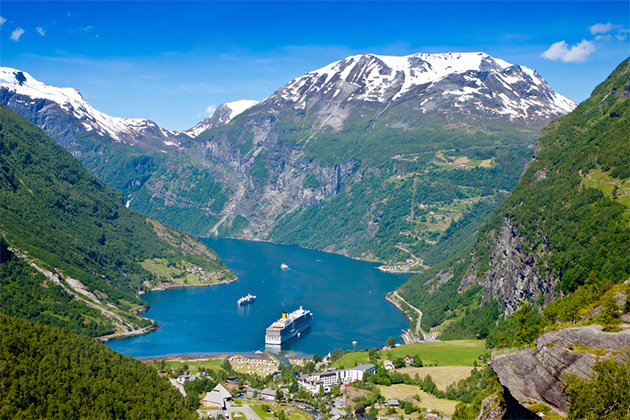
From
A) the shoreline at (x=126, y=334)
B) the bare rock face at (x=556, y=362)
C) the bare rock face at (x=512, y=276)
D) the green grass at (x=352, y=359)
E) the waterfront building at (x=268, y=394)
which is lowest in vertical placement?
the waterfront building at (x=268, y=394)

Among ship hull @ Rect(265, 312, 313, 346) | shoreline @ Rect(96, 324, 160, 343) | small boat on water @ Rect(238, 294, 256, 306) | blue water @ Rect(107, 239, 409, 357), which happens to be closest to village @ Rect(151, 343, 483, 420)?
ship hull @ Rect(265, 312, 313, 346)

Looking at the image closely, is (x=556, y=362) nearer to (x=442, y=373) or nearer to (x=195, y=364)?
(x=442, y=373)

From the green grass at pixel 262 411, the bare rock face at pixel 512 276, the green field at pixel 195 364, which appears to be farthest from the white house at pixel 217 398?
the bare rock face at pixel 512 276

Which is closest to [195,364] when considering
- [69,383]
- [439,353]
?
[69,383]

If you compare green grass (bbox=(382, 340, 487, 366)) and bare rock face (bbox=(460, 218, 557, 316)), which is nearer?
green grass (bbox=(382, 340, 487, 366))

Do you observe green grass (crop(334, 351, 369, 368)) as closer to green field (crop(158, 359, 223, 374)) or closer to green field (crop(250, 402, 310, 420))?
green field (crop(250, 402, 310, 420))

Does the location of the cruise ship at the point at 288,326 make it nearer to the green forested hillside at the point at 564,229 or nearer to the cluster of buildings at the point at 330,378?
the green forested hillside at the point at 564,229

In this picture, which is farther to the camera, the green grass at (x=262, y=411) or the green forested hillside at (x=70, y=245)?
the green forested hillside at (x=70, y=245)

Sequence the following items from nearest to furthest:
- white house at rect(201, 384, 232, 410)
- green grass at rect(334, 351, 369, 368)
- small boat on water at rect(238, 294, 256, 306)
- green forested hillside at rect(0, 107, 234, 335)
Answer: white house at rect(201, 384, 232, 410), green grass at rect(334, 351, 369, 368), green forested hillside at rect(0, 107, 234, 335), small boat on water at rect(238, 294, 256, 306)
